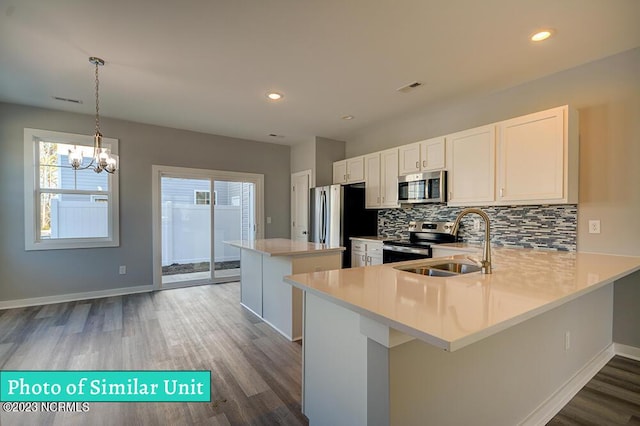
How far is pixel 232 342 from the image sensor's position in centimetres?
284

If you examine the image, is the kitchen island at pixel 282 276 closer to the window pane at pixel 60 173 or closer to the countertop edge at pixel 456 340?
the countertop edge at pixel 456 340

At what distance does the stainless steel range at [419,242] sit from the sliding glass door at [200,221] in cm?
279

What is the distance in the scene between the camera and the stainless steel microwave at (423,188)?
357 cm

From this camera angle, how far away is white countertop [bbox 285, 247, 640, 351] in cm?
91

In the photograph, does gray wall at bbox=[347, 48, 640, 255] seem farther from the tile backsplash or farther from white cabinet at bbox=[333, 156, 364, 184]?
white cabinet at bbox=[333, 156, 364, 184]

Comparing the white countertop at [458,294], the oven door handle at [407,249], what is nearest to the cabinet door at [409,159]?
the oven door handle at [407,249]

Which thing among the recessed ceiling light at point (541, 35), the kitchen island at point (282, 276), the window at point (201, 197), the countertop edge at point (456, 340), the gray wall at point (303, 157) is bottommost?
the kitchen island at point (282, 276)

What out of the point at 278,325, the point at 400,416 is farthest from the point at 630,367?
the point at 278,325

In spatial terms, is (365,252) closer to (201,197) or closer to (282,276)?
(282,276)

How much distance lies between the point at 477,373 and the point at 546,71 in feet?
9.67

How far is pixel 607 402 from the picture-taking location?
195 centimetres

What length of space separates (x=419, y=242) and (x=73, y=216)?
4812mm

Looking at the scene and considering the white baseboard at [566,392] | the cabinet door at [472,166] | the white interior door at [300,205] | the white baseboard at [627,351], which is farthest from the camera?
the white interior door at [300,205]

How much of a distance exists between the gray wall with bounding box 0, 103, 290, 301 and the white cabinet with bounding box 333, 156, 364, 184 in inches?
52.8
